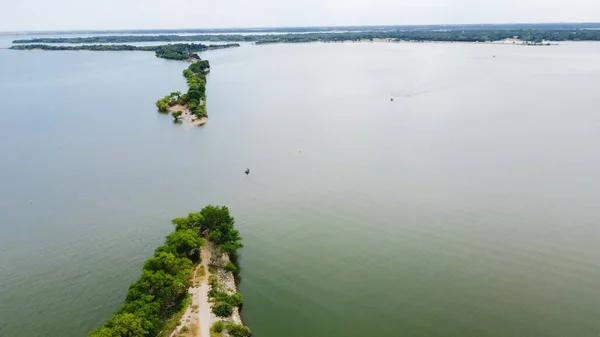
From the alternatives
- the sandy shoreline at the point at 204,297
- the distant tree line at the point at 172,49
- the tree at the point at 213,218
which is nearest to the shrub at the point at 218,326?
the sandy shoreline at the point at 204,297

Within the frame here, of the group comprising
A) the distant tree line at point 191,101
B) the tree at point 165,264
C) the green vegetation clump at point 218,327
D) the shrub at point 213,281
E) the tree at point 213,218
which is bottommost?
the green vegetation clump at point 218,327

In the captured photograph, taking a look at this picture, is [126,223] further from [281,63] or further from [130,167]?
[281,63]

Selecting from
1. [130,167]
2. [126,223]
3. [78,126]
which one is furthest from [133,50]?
[126,223]

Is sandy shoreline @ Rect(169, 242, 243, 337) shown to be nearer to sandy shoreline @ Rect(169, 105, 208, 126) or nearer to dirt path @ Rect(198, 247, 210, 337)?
dirt path @ Rect(198, 247, 210, 337)

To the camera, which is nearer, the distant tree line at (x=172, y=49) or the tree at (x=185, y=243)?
the tree at (x=185, y=243)

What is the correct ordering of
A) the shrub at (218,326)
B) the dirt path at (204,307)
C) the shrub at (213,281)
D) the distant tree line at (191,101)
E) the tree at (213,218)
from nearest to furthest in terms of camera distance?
the shrub at (218,326)
the dirt path at (204,307)
the shrub at (213,281)
the tree at (213,218)
the distant tree line at (191,101)

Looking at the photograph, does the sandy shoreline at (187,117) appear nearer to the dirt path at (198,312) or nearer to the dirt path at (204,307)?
the dirt path at (204,307)


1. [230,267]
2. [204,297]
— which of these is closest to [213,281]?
[204,297]
